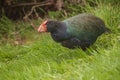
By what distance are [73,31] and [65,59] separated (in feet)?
1.34

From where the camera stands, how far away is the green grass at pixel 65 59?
4.83m

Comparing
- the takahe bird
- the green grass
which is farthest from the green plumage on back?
the green grass

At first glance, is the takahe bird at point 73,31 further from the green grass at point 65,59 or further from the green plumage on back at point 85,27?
the green grass at point 65,59

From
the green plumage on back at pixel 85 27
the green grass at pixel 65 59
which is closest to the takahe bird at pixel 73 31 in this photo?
the green plumage on back at pixel 85 27

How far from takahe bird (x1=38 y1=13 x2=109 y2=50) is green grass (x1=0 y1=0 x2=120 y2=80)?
124 mm

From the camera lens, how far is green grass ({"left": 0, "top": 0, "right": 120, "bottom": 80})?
483 centimetres

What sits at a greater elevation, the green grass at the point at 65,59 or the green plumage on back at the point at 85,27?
the green plumage on back at the point at 85,27

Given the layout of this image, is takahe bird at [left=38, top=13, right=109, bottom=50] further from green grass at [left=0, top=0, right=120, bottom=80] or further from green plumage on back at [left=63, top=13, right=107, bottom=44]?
green grass at [left=0, top=0, right=120, bottom=80]

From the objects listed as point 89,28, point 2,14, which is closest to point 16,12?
point 2,14

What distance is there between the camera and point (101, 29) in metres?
6.05

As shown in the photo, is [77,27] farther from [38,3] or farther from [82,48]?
[38,3]

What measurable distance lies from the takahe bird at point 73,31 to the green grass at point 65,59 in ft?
0.41

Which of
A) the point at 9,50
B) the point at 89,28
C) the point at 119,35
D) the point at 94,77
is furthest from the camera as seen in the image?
the point at 9,50

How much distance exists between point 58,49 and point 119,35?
87 centimetres
